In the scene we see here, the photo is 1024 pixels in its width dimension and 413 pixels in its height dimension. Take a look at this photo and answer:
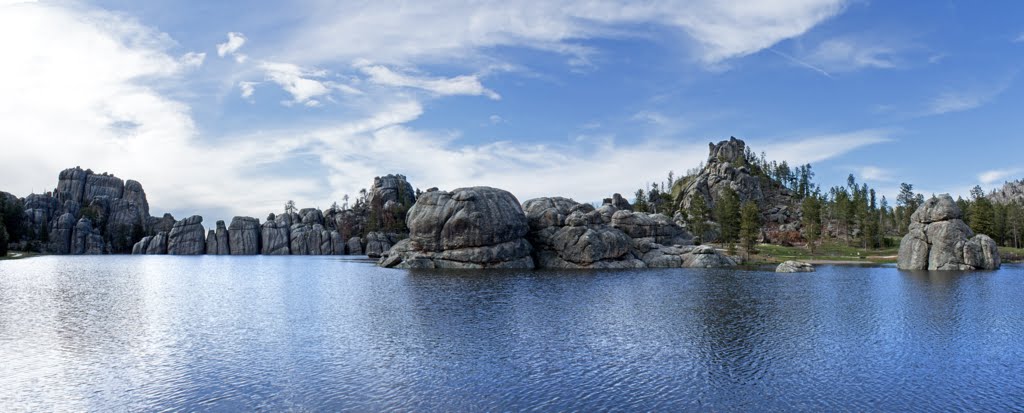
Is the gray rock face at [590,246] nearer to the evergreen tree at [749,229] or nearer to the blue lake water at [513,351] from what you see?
the evergreen tree at [749,229]

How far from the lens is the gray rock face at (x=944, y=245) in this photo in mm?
Result: 102844

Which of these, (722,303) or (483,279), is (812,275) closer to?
(722,303)

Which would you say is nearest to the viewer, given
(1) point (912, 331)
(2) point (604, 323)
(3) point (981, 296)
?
(1) point (912, 331)

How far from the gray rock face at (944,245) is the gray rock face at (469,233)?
7076cm

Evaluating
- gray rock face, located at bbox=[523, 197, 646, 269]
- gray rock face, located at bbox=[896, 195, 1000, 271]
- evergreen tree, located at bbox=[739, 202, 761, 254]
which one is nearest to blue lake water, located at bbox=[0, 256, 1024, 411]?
gray rock face, located at bbox=[896, 195, 1000, 271]

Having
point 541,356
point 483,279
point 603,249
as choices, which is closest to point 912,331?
point 541,356

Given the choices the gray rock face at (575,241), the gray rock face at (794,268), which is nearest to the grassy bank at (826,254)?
the gray rock face at (794,268)

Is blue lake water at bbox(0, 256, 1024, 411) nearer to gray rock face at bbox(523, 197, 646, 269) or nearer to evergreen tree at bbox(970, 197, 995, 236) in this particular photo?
gray rock face at bbox(523, 197, 646, 269)

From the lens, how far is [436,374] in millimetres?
29859

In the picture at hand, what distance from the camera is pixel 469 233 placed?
113750 mm

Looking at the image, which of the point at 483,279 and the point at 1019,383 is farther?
the point at 483,279

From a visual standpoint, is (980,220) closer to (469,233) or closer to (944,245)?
(944,245)

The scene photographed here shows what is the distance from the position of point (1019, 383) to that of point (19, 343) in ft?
184

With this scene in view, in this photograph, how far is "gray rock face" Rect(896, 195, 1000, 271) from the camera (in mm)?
102844
